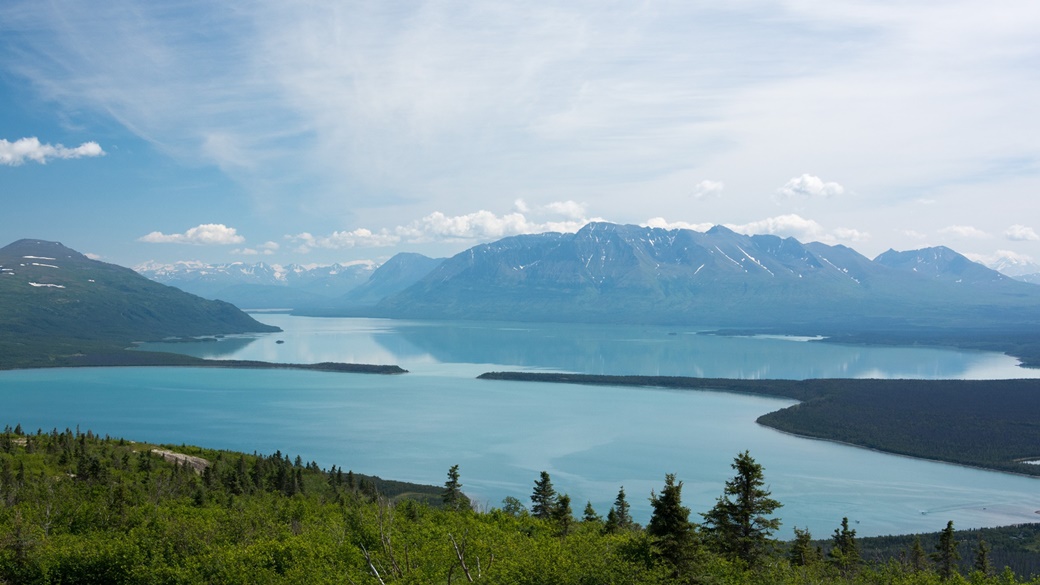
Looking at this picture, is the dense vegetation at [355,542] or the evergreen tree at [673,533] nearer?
the evergreen tree at [673,533]

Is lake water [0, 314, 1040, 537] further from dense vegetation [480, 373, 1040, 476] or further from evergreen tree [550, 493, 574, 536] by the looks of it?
evergreen tree [550, 493, 574, 536]

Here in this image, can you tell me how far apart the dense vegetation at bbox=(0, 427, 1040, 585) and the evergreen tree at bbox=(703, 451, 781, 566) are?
5cm

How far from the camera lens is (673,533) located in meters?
24.2

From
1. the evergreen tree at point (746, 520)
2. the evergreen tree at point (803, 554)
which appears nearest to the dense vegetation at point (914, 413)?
the evergreen tree at point (803, 554)

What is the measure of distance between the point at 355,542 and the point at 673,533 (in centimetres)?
1611

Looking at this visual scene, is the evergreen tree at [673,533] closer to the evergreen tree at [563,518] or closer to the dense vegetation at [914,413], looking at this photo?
the evergreen tree at [563,518]

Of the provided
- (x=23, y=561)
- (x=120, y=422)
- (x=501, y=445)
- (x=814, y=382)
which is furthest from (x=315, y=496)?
(x=814, y=382)

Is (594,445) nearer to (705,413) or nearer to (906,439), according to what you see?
(705,413)

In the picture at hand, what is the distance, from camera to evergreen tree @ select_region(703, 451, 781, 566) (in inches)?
1099

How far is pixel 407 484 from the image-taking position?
80438mm

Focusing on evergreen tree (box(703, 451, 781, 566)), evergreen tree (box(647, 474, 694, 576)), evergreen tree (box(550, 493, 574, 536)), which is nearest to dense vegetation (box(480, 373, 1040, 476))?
evergreen tree (box(550, 493, 574, 536))

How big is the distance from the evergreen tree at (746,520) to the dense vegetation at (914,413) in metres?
88.6

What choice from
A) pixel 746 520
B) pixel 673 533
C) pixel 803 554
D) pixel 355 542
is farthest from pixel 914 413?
pixel 673 533

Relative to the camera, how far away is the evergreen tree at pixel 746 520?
27.9 meters
